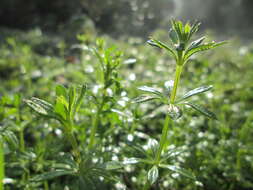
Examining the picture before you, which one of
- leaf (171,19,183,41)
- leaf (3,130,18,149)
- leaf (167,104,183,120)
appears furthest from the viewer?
leaf (3,130,18,149)

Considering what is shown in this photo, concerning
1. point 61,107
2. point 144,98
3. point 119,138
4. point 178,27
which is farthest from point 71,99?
point 119,138

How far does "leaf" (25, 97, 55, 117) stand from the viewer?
90 centimetres

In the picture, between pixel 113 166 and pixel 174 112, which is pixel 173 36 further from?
pixel 113 166

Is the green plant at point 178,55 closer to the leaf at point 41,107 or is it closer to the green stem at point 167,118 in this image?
the green stem at point 167,118

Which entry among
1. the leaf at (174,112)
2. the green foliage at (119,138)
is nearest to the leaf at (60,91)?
the green foliage at (119,138)

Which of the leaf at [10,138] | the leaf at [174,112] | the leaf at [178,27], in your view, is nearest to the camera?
the leaf at [174,112]

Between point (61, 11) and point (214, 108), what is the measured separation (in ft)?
31.3

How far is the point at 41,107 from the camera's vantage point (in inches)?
36.6

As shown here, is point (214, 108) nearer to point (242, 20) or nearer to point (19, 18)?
point (19, 18)

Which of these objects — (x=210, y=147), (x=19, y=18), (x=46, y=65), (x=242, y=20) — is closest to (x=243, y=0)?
(x=242, y=20)

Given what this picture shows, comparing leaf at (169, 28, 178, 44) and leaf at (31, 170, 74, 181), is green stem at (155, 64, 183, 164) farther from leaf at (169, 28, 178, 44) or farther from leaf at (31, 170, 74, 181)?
leaf at (31, 170, 74, 181)

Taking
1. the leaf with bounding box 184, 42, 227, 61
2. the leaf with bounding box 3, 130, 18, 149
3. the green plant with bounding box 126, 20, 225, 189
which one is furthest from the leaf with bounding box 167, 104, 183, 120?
the leaf with bounding box 3, 130, 18, 149

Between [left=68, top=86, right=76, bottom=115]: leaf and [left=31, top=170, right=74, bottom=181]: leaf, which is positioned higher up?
[left=68, top=86, right=76, bottom=115]: leaf

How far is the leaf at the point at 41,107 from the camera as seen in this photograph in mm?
904
